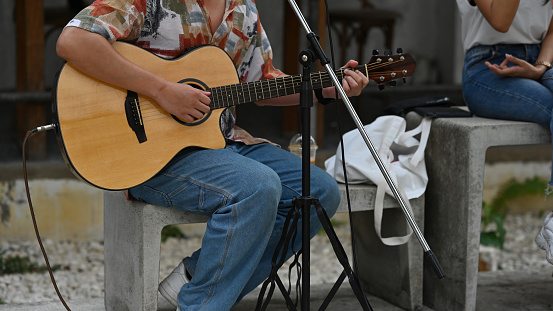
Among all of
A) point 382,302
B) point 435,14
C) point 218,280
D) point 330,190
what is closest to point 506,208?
point 435,14

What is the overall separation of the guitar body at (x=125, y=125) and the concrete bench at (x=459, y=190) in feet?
3.16

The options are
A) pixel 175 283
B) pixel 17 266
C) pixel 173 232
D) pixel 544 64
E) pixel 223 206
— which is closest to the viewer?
pixel 223 206

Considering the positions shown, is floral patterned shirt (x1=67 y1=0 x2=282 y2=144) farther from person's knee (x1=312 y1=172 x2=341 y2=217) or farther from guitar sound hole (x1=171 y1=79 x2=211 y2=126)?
person's knee (x1=312 y1=172 x2=341 y2=217)

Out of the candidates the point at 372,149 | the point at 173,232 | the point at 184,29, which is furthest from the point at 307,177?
the point at 173,232

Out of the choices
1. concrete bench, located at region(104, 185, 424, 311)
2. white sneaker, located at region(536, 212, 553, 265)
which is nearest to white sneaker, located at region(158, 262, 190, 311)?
Result: concrete bench, located at region(104, 185, 424, 311)

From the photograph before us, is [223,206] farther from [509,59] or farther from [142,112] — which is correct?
[509,59]

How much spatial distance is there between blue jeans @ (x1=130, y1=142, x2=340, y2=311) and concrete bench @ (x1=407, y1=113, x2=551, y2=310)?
63 centimetres

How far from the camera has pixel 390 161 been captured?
3154 millimetres

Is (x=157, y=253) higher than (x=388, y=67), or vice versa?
(x=388, y=67)

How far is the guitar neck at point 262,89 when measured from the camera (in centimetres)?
264

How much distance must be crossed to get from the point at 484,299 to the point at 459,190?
23.3 inches

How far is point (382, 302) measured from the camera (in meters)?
3.37

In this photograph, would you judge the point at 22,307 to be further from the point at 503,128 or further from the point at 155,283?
the point at 503,128

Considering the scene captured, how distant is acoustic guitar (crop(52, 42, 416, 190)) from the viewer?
101 inches
